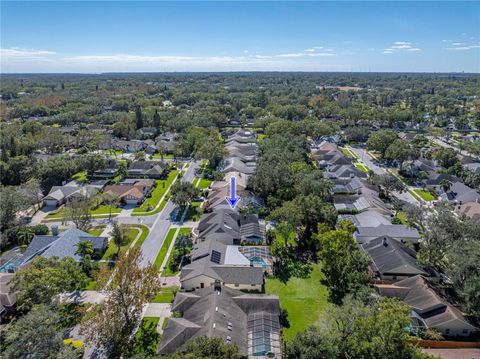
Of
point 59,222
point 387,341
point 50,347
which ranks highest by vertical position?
point 387,341

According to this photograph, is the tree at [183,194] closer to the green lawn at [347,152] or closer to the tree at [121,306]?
the tree at [121,306]

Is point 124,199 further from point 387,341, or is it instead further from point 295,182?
point 387,341

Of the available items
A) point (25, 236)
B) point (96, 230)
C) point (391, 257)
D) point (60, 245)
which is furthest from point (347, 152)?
point (25, 236)

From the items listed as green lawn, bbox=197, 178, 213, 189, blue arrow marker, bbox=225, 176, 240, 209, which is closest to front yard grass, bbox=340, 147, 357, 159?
green lawn, bbox=197, 178, 213, 189

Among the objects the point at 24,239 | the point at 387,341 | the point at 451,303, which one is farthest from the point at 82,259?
the point at 451,303

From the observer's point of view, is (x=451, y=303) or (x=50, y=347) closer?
(x=50, y=347)

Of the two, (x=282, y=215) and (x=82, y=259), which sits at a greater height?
(x=282, y=215)

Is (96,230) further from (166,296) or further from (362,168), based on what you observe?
(362,168)
